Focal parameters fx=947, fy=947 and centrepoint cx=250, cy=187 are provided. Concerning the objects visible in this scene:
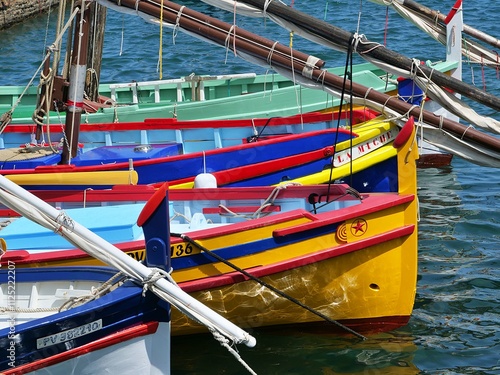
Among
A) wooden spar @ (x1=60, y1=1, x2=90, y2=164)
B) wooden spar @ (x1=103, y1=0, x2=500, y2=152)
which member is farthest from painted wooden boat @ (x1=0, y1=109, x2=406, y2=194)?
wooden spar @ (x1=103, y1=0, x2=500, y2=152)

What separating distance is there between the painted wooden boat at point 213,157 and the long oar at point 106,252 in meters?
3.80

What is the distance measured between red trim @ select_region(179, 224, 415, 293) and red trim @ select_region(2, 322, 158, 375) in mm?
1816

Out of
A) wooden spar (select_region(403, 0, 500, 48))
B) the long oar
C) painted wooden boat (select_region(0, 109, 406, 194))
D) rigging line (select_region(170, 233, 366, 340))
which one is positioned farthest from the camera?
wooden spar (select_region(403, 0, 500, 48))

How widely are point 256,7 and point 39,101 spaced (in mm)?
3207

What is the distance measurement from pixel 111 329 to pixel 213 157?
478 cm

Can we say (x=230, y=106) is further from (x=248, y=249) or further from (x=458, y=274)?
(x=248, y=249)

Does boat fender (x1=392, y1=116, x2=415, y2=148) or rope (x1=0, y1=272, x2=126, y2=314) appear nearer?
rope (x1=0, y1=272, x2=126, y2=314)

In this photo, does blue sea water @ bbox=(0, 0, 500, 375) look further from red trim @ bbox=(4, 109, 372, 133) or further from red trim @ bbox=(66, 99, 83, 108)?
red trim @ bbox=(4, 109, 372, 133)

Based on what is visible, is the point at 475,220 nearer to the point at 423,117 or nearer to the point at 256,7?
the point at 423,117

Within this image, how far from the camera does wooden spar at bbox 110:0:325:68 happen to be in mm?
11039

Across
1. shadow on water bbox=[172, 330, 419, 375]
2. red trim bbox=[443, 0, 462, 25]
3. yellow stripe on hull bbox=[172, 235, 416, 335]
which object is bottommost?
shadow on water bbox=[172, 330, 419, 375]

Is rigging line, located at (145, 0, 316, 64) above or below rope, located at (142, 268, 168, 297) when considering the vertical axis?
above

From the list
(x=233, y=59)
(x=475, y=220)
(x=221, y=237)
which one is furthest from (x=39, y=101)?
(x=233, y=59)

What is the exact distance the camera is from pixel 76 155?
12.2m
